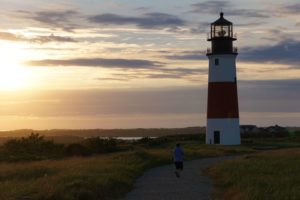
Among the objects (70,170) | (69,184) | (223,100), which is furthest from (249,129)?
(69,184)

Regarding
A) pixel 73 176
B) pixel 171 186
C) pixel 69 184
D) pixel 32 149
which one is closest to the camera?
pixel 69 184

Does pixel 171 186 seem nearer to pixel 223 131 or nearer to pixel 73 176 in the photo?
pixel 73 176

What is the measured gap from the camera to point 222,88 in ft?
191

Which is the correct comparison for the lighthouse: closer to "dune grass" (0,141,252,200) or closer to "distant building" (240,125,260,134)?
"dune grass" (0,141,252,200)

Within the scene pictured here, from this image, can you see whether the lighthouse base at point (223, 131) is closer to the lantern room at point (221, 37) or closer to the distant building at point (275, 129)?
the lantern room at point (221, 37)

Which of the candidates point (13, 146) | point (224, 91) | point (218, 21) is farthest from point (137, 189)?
point (218, 21)

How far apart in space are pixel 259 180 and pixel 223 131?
34.8 metres

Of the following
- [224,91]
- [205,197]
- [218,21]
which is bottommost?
[205,197]

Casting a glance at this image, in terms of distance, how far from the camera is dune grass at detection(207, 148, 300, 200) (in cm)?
1897

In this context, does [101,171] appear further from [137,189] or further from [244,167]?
[244,167]

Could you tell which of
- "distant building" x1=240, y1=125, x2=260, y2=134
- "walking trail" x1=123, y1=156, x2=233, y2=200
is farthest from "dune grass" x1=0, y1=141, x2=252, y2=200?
"distant building" x1=240, y1=125, x2=260, y2=134

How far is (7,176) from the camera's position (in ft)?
89.1

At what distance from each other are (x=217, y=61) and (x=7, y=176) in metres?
35.6

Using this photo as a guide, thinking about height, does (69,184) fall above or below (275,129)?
below
